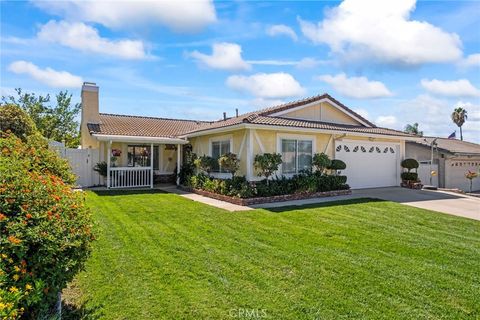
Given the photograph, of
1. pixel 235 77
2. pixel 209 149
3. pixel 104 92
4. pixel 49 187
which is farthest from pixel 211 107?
pixel 49 187

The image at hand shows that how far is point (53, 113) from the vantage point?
1379 inches

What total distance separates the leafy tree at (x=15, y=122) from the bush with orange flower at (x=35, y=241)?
1071 centimetres

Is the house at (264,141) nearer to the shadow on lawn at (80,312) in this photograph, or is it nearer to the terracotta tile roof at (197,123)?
the terracotta tile roof at (197,123)

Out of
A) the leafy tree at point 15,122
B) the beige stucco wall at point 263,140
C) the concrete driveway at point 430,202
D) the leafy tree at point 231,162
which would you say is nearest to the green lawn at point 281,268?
the concrete driveway at point 430,202

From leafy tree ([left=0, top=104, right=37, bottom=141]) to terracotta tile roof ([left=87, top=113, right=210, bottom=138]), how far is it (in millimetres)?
4599

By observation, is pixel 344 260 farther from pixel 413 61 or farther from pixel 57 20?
pixel 413 61

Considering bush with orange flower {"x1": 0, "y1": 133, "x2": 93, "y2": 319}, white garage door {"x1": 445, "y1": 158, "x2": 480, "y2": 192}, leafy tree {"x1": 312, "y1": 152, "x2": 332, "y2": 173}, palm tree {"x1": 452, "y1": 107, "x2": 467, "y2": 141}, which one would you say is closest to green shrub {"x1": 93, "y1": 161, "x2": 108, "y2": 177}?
leafy tree {"x1": 312, "y1": 152, "x2": 332, "y2": 173}

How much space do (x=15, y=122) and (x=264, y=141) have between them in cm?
1030

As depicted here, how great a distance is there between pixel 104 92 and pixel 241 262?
61.2 feet

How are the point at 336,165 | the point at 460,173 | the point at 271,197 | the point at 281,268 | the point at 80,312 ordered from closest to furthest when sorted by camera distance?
1. the point at 80,312
2. the point at 281,268
3. the point at 271,197
4. the point at 336,165
5. the point at 460,173

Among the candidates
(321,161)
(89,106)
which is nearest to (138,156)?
(89,106)

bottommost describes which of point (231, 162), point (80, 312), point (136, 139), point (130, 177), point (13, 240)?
point (80, 312)

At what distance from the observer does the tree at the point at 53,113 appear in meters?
32.7

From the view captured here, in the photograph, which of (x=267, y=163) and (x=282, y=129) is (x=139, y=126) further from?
→ (x=267, y=163)
